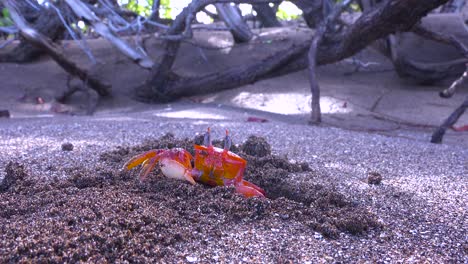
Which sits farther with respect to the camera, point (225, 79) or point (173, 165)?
point (225, 79)

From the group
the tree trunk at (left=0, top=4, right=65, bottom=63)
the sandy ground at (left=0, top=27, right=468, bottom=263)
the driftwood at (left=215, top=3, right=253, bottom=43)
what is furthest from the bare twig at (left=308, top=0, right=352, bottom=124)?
the tree trunk at (left=0, top=4, right=65, bottom=63)

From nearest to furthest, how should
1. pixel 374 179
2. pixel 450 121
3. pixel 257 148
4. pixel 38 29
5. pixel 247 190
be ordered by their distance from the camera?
pixel 247 190 < pixel 374 179 < pixel 257 148 < pixel 450 121 < pixel 38 29

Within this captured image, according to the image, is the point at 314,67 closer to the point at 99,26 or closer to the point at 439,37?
the point at 439,37

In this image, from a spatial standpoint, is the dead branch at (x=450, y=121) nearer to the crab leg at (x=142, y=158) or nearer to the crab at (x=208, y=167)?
the crab at (x=208, y=167)

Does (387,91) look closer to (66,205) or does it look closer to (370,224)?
(370,224)

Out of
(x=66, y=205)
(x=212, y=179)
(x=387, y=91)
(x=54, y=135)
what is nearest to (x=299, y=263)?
(x=212, y=179)

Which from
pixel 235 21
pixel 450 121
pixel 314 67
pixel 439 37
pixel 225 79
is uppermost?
pixel 235 21

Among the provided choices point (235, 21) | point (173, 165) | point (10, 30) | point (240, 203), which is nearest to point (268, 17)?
point (235, 21)

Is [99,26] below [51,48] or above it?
above
